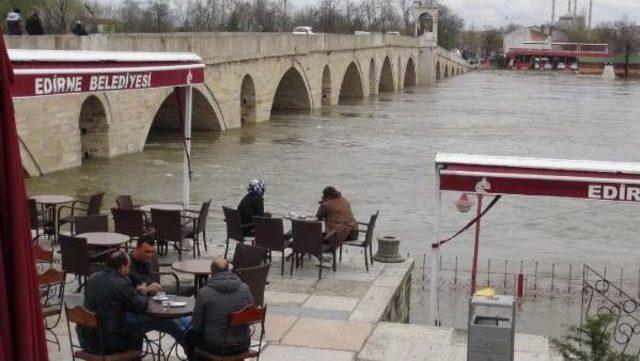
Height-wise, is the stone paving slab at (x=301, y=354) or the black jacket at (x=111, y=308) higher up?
the black jacket at (x=111, y=308)

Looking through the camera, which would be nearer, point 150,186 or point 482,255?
point 482,255

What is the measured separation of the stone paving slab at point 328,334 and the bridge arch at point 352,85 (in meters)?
48.3

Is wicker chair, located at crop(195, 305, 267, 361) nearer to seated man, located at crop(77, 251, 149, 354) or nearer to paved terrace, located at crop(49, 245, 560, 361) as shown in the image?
seated man, located at crop(77, 251, 149, 354)

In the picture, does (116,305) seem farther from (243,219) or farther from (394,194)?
(394,194)

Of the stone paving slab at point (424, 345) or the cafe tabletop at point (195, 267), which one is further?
the cafe tabletop at point (195, 267)

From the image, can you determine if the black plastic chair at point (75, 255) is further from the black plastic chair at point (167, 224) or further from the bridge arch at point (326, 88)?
the bridge arch at point (326, 88)

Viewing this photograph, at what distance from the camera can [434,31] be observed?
83938 mm

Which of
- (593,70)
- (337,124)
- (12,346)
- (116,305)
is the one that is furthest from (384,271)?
(593,70)

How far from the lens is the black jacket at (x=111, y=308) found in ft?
20.5

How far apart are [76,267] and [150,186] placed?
11.8 m

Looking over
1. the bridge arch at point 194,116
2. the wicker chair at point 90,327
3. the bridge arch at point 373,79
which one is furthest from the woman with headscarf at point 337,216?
the bridge arch at point 373,79

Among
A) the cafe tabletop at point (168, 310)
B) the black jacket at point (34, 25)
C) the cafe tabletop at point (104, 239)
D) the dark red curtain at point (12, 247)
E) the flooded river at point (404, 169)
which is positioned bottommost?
the flooded river at point (404, 169)

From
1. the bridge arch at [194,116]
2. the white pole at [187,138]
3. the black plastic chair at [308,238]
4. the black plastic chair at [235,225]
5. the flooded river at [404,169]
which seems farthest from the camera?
the bridge arch at [194,116]

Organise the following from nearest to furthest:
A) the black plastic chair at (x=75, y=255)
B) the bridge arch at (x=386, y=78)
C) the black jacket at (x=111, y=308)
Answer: the black jacket at (x=111, y=308) → the black plastic chair at (x=75, y=255) → the bridge arch at (x=386, y=78)
